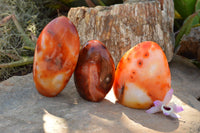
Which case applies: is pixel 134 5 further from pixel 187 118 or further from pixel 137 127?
pixel 137 127

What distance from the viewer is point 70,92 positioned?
139 centimetres

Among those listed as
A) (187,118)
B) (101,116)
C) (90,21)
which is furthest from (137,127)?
(90,21)

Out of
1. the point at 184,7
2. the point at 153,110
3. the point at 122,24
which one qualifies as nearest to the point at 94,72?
the point at 153,110

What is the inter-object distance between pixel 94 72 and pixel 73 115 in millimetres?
255

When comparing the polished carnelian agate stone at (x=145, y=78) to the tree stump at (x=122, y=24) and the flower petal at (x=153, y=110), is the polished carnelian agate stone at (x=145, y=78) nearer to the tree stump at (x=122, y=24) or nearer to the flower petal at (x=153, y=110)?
the flower petal at (x=153, y=110)

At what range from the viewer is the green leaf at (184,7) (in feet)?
8.21

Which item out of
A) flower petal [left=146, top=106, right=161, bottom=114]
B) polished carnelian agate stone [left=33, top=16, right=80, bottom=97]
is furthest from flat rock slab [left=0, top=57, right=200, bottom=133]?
polished carnelian agate stone [left=33, top=16, right=80, bottom=97]

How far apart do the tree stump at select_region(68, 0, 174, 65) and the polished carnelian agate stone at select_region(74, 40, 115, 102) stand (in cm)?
63

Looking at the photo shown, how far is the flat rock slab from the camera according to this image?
0.91 metres

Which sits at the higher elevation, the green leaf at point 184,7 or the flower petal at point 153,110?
the green leaf at point 184,7

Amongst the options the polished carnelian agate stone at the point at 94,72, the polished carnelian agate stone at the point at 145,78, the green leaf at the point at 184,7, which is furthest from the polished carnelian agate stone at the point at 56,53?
the green leaf at the point at 184,7

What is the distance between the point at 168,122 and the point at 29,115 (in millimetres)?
612

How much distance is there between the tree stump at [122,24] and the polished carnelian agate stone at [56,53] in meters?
0.69

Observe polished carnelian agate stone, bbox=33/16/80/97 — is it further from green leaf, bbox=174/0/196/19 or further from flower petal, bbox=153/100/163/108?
green leaf, bbox=174/0/196/19
